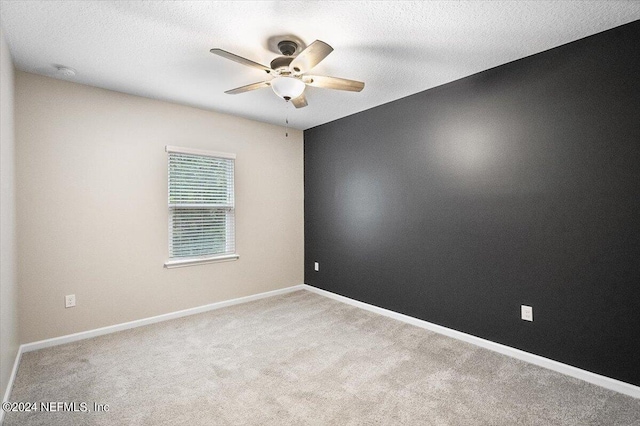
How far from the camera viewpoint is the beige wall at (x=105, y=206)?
9.36ft

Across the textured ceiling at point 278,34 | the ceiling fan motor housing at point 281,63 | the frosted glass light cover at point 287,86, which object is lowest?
the frosted glass light cover at point 287,86

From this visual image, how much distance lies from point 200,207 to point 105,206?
99cm

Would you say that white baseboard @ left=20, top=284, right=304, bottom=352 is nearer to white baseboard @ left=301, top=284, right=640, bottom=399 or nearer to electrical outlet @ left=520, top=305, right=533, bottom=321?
white baseboard @ left=301, top=284, right=640, bottom=399

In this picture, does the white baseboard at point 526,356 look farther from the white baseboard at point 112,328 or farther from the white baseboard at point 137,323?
the white baseboard at point 112,328

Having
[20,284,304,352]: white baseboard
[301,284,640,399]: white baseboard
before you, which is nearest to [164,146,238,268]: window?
[20,284,304,352]: white baseboard

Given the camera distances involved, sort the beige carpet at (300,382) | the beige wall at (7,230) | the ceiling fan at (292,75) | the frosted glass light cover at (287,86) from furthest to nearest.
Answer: the frosted glass light cover at (287,86), the ceiling fan at (292,75), the beige wall at (7,230), the beige carpet at (300,382)

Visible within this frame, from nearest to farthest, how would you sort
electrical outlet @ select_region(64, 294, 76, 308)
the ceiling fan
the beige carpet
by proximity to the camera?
the beige carpet, the ceiling fan, electrical outlet @ select_region(64, 294, 76, 308)

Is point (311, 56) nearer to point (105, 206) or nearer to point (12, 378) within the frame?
point (105, 206)

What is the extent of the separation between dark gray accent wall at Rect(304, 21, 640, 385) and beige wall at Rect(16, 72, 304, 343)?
6.06 ft

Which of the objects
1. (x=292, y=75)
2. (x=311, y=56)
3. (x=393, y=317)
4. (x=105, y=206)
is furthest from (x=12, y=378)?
(x=393, y=317)

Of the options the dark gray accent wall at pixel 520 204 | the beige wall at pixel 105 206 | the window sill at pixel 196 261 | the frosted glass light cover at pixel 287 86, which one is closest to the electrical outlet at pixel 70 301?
the beige wall at pixel 105 206

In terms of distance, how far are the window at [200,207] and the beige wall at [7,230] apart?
1347 mm

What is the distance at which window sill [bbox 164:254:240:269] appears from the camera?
367cm

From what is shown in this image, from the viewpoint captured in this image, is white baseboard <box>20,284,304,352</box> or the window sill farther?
the window sill
